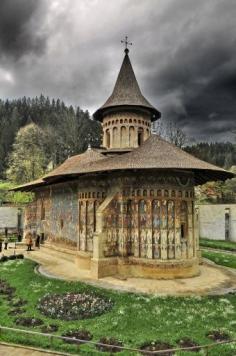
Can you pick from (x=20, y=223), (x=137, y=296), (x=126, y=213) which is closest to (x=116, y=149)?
(x=126, y=213)

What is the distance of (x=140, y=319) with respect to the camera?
10578 mm

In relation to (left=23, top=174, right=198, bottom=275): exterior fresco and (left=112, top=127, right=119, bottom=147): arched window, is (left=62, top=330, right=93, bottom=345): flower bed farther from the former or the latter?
(left=112, top=127, right=119, bottom=147): arched window

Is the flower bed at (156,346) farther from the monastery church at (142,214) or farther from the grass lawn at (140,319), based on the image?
the monastery church at (142,214)

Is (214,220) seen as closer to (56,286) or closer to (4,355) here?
(56,286)

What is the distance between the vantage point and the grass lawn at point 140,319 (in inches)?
357

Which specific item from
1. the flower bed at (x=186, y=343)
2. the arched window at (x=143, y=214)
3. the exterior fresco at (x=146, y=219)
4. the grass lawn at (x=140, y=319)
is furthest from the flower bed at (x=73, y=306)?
the arched window at (x=143, y=214)

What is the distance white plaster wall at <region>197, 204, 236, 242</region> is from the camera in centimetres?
3195

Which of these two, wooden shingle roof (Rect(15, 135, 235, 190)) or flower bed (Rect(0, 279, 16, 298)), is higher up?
wooden shingle roof (Rect(15, 135, 235, 190))

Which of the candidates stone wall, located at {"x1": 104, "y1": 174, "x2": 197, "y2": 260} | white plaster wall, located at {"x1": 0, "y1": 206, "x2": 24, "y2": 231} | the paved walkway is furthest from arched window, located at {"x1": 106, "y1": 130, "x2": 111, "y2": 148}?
white plaster wall, located at {"x1": 0, "y1": 206, "x2": 24, "y2": 231}

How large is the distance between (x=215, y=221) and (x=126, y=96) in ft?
54.3

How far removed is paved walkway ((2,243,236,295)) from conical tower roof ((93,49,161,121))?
10129mm

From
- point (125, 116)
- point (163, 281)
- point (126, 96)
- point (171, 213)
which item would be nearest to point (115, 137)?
point (125, 116)

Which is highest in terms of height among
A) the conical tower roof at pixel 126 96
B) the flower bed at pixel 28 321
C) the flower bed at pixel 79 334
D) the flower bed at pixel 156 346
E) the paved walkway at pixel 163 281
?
the conical tower roof at pixel 126 96

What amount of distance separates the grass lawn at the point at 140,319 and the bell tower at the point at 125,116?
36.8ft
